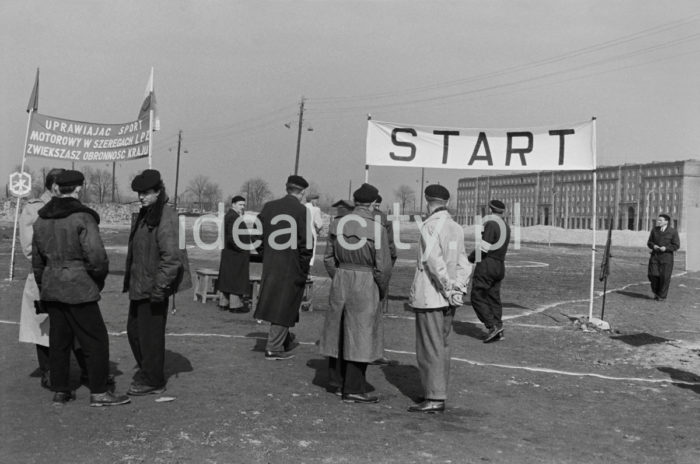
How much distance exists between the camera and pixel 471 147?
11.2 m

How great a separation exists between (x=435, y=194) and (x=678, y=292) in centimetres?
1390

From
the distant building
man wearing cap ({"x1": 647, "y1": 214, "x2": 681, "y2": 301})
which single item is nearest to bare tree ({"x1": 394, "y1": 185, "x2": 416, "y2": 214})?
the distant building

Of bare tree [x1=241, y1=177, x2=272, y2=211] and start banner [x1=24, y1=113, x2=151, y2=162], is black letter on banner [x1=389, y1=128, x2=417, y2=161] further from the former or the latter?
bare tree [x1=241, y1=177, x2=272, y2=211]

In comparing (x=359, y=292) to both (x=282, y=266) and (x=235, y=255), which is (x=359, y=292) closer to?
(x=282, y=266)

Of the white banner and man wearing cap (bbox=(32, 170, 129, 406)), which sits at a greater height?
the white banner

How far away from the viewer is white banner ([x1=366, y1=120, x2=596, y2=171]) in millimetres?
10914

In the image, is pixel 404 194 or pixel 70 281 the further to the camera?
pixel 404 194

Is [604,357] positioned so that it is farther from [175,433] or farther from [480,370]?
[175,433]

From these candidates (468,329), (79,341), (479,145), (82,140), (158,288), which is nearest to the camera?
(79,341)

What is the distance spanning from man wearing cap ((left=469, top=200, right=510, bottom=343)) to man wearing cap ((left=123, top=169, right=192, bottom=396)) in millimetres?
4857

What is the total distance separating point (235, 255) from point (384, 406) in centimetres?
Answer: 557

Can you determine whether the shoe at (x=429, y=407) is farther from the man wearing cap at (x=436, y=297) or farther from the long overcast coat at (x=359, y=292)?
the long overcast coat at (x=359, y=292)

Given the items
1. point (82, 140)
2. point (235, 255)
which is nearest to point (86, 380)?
point (235, 255)

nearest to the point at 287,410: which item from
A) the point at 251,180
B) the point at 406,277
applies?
the point at 406,277
